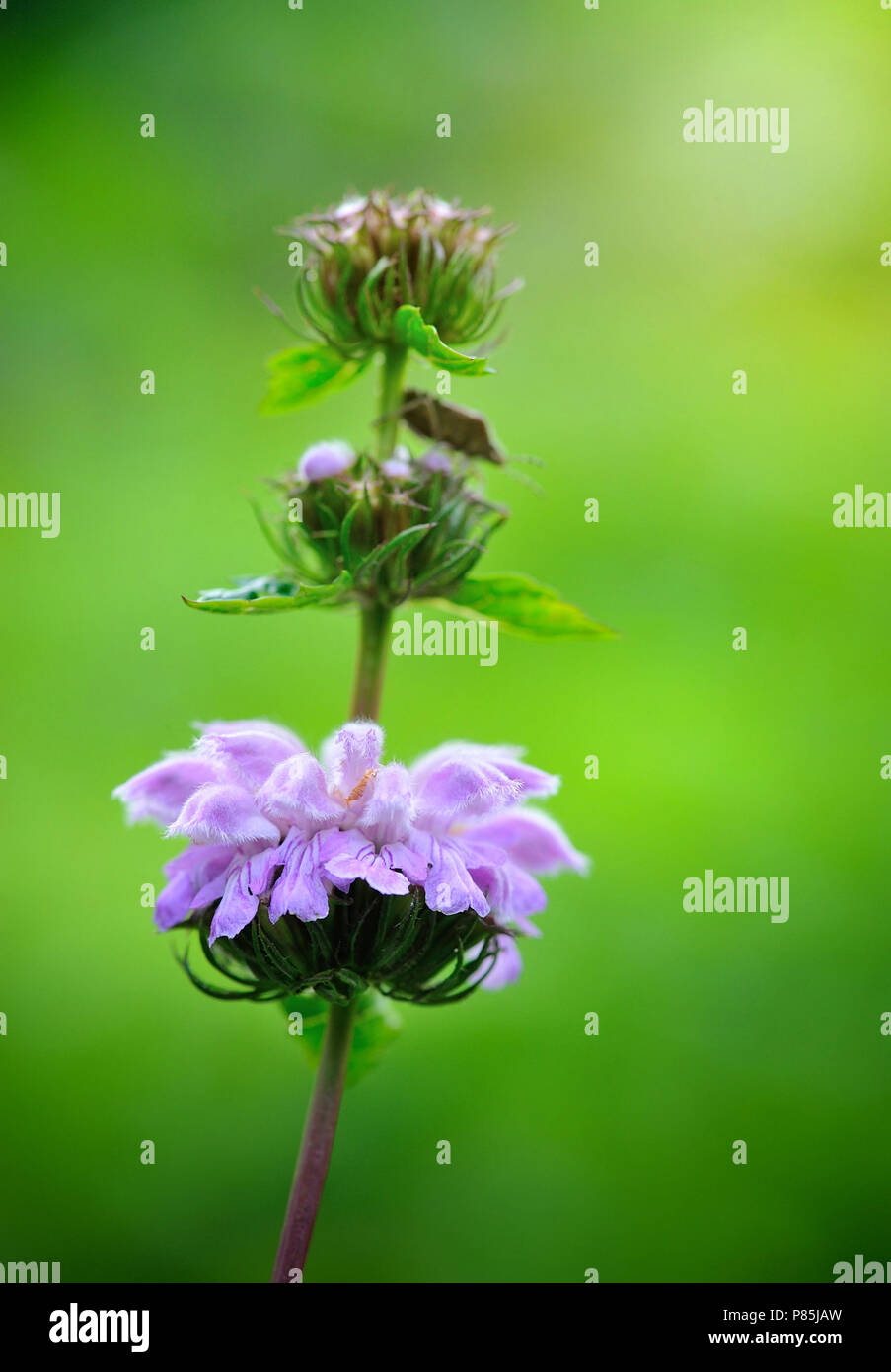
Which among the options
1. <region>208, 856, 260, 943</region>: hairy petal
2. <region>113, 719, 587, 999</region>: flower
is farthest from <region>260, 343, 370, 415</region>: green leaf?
<region>208, 856, 260, 943</region>: hairy petal

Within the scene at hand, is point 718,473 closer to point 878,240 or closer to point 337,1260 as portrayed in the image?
point 878,240

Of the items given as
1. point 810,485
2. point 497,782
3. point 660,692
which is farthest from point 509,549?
point 497,782

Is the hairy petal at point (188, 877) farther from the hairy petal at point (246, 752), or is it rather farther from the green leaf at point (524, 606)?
the green leaf at point (524, 606)

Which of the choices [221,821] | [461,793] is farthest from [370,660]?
[221,821]

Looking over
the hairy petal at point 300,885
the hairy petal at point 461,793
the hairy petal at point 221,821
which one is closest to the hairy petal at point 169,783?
the hairy petal at point 221,821

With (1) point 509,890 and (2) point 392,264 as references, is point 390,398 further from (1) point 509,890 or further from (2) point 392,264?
(1) point 509,890
